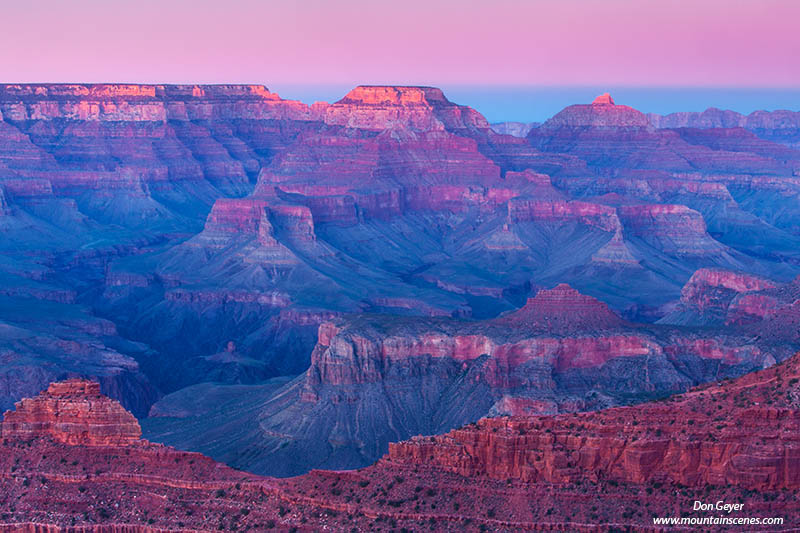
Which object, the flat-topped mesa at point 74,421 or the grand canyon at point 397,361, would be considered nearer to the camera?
the grand canyon at point 397,361

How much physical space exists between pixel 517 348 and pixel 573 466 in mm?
43110

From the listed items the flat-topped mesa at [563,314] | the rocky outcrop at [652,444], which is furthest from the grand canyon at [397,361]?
the flat-topped mesa at [563,314]

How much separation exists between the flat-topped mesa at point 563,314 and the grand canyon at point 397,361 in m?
0.20

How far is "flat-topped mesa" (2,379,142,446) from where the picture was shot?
131 ft

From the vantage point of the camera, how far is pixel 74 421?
132 ft

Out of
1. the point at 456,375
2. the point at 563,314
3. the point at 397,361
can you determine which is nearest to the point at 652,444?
the point at 563,314

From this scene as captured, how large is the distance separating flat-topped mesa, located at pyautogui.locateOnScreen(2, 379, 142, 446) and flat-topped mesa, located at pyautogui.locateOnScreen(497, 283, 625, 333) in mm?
43110

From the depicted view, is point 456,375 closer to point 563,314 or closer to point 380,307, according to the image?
point 563,314

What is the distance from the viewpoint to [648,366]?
76250mm

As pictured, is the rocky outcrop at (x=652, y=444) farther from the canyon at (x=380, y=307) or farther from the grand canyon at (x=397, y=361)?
the canyon at (x=380, y=307)

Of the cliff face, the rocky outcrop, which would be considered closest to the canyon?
the cliff face

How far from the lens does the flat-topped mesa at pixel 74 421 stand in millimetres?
39906

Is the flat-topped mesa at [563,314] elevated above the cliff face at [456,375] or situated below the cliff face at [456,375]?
above

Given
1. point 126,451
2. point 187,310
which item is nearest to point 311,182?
point 187,310
